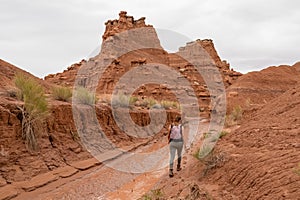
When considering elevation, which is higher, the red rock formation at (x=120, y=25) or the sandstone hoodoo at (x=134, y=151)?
the red rock formation at (x=120, y=25)

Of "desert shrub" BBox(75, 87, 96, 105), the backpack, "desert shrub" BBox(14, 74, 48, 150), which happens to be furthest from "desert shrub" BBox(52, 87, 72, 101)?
the backpack

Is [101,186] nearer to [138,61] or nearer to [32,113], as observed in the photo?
[32,113]

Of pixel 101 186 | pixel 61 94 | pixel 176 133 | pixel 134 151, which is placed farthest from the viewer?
pixel 134 151

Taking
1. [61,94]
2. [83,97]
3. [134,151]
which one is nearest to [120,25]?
[83,97]

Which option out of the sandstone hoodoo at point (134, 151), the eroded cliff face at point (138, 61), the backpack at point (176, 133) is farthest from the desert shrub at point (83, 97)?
the eroded cliff face at point (138, 61)

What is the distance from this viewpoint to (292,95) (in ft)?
34.8

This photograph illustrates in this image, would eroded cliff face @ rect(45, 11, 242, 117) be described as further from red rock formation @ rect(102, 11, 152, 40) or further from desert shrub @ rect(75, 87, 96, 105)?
desert shrub @ rect(75, 87, 96, 105)

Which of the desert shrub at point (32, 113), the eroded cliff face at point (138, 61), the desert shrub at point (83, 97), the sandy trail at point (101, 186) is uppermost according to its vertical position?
the eroded cliff face at point (138, 61)

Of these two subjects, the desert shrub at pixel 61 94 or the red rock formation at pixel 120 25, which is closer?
the desert shrub at pixel 61 94

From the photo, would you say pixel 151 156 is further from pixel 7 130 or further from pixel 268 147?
pixel 268 147

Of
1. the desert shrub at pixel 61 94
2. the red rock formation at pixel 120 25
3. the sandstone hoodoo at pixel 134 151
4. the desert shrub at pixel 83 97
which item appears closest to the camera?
the sandstone hoodoo at pixel 134 151

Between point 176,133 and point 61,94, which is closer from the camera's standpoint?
point 176,133

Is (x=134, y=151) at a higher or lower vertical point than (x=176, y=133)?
lower

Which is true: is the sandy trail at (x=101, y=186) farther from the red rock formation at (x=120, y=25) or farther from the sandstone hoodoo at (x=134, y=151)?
the red rock formation at (x=120, y=25)
